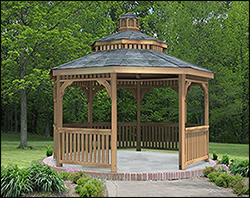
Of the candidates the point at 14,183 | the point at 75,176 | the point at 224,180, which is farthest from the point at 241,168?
the point at 14,183

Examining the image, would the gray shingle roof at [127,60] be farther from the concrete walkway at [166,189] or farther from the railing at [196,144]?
the concrete walkway at [166,189]

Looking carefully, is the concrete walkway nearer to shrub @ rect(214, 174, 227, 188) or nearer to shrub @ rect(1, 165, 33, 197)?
shrub @ rect(214, 174, 227, 188)

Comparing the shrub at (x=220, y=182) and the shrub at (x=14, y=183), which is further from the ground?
the shrub at (x=14, y=183)

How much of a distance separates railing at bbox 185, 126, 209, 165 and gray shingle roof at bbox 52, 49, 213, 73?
1817 mm

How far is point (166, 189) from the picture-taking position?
23.8ft

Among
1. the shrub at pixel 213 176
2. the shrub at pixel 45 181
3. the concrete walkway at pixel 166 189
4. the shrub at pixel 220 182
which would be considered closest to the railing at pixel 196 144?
the shrub at pixel 213 176

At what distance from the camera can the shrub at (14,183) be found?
6348 millimetres

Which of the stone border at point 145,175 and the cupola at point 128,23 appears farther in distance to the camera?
the cupola at point 128,23

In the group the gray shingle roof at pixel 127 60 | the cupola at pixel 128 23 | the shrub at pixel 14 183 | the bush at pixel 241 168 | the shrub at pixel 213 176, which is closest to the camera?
the shrub at pixel 14 183

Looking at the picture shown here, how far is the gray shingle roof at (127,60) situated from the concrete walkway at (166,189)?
9.71ft

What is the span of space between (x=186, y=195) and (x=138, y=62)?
3762 mm

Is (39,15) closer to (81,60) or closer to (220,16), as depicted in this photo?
(81,60)

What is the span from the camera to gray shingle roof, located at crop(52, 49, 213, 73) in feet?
29.1

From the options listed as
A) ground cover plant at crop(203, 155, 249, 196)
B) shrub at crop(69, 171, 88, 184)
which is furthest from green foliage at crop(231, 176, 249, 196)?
shrub at crop(69, 171, 88, 184)
